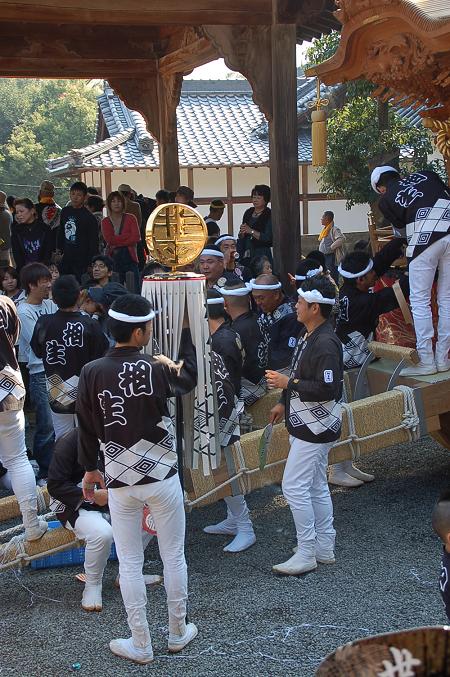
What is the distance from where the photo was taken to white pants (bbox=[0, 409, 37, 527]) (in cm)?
447

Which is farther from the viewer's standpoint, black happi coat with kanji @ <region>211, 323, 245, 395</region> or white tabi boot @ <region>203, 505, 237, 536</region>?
white tabi boot @ <region>203, 505, 237, 536</region>

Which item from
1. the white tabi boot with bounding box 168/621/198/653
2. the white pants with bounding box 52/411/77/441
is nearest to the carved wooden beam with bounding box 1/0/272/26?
the white pants with bounding box 52/411/77/441

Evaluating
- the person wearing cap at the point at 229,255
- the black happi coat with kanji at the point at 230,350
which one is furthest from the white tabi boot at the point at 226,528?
the person wearing cap at the point at 229,255

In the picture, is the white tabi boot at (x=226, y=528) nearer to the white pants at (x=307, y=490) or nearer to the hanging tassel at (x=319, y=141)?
the white pants at (x=307, y=490)

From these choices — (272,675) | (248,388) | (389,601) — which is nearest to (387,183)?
(248,388)

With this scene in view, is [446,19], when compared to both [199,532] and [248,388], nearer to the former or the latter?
[248,388]

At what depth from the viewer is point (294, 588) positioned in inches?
169

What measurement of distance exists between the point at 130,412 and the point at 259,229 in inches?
219

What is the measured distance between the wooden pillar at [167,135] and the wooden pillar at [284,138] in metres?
4.01

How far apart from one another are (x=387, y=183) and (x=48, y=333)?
2.56 meters

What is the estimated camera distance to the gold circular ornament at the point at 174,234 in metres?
3.89

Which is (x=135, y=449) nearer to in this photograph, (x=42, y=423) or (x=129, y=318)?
(x=129, y=318)

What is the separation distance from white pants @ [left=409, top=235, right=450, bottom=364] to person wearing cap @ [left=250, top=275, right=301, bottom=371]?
0.84m

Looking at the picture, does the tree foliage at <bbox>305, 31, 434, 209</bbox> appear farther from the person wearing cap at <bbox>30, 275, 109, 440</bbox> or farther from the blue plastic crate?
the blue plastic crate
